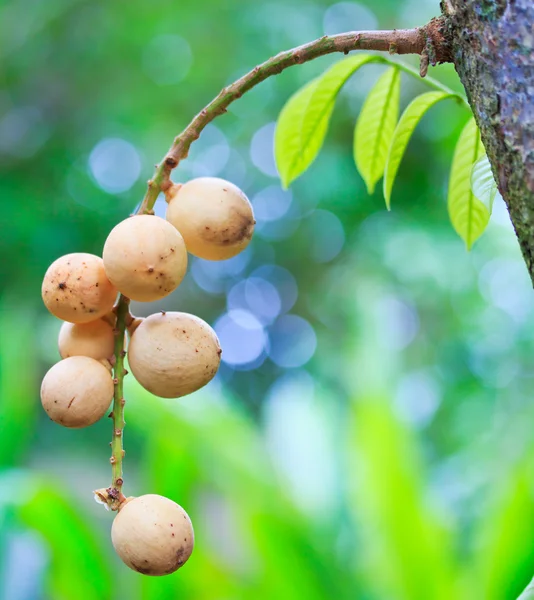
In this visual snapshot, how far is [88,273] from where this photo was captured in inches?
14.4

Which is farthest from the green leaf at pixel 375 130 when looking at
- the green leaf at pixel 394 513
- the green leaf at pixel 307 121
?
the green leaf at pixel 394 513

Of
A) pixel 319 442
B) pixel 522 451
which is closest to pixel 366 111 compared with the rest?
pixel 522 451

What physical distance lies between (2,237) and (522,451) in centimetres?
203

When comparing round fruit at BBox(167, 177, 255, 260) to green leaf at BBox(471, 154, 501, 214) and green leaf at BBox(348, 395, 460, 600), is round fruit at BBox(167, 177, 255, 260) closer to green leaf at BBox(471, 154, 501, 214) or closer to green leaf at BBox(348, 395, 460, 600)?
green leaf at BBox(471, 154, 501, 214)

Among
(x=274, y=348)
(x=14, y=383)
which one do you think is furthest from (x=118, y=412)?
(x=274, y=348)

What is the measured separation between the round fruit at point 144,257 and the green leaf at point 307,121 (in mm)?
213

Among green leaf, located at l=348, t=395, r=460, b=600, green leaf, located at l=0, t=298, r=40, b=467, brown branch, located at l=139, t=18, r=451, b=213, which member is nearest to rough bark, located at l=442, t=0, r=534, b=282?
brown branch, located at l=139, t=18, r=451, b=213

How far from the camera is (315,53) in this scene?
38cm

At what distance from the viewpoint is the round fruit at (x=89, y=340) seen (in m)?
0.38

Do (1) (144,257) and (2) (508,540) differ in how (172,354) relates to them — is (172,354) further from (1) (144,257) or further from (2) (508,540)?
(2) (508,540)

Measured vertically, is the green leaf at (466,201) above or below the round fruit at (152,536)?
above

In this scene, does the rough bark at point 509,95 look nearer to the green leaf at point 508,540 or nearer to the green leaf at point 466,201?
the green leaf at point 466,201

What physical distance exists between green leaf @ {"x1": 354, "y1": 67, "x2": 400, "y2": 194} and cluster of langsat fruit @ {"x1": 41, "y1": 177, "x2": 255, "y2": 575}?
0.20 m

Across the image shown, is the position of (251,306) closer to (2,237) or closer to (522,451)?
(2,237)
